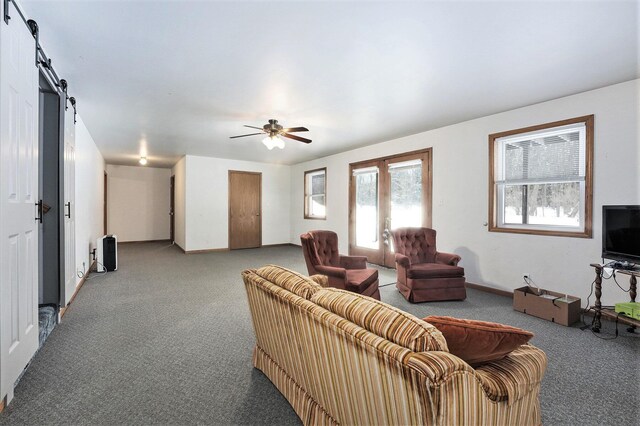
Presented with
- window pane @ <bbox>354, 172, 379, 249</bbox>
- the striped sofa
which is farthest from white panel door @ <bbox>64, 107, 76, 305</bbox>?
window pane @ <bbox>354, 172, 379, 249</bbox>

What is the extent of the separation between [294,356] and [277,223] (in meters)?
7.43

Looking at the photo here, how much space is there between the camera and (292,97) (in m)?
3.65

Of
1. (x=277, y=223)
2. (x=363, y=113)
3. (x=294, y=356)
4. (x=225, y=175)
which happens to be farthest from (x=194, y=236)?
(x=294, y=356)

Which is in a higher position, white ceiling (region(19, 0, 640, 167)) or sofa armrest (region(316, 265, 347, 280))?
white ceiling (region(19, 0, 640, 167))

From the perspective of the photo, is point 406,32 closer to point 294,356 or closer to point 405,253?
point 294,356

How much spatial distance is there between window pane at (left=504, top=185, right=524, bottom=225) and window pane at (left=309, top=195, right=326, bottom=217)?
14.3ft

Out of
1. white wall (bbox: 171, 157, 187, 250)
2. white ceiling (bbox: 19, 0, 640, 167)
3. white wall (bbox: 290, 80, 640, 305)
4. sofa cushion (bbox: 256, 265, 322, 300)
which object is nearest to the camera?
sofa cushion (bbox: 256, 265, 322, 300)

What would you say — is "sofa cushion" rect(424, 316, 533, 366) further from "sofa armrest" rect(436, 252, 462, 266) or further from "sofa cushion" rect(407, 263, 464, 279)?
"sofa armrest" rect(436, 252, 462, 266)

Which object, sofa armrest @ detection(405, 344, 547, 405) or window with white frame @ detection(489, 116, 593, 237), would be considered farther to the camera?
window with white frame @ detection(489, 116, 593, 237)

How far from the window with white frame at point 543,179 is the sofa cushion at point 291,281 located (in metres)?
3.57

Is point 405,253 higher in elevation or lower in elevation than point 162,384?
higher

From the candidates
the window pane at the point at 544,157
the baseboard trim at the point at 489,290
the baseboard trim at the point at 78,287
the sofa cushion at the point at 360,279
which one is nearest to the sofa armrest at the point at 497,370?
the sofa cushion at the point at 360,279

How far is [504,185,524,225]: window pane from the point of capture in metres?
4.21

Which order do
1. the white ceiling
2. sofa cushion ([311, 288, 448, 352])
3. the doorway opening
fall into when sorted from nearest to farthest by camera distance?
sofa cushion ([311, 288, 448, 352]), the white ceiling, the doorway opening
